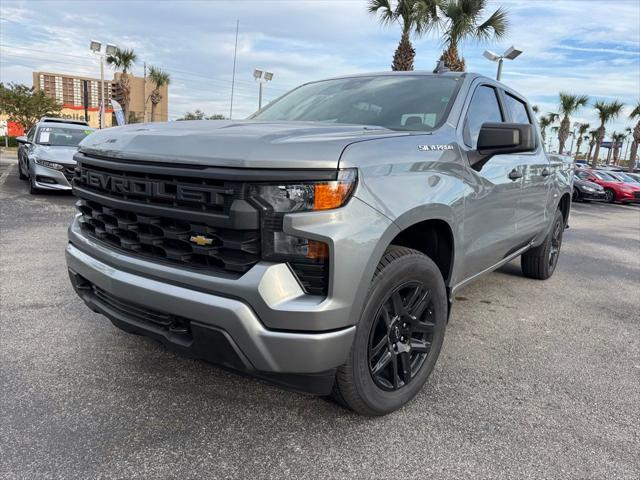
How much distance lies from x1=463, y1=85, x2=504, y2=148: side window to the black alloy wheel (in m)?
1.07

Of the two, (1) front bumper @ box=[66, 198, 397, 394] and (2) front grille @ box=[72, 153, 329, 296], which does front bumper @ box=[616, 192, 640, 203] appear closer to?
(1) front bumper @ box=[66, 198, 397, 394]

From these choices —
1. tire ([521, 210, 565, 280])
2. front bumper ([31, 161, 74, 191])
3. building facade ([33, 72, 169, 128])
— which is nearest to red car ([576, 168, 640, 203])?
tire ([521, 210, 565, 280])

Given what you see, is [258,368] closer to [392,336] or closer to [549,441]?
[392,336]

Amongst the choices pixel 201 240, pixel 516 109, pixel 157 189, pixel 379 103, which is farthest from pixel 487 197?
pixel 157 189

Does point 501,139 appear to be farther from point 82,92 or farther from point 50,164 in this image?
point 82,92

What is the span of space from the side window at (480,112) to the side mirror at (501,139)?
4.2 inches

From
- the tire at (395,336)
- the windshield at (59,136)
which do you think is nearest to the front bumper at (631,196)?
the windshield at (59,136)

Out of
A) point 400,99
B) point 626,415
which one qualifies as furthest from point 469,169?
point 626,415

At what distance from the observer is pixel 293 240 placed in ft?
→ 6.42

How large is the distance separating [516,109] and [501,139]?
67.4 inches

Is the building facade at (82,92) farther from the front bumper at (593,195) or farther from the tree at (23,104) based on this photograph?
the front bumper at (593,195)

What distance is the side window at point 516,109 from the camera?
4.09 metres

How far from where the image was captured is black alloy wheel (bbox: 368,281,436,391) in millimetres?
2402

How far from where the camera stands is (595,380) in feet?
10.2
